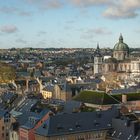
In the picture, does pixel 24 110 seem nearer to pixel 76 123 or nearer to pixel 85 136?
pixel 76 123

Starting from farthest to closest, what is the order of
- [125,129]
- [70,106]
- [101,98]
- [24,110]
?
[101,98] → [70,106] → [24,110] → [125,129]

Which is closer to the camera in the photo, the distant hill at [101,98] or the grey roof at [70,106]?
the grey roof at [70,106]

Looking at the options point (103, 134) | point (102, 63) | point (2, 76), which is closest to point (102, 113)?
point (103, 134)

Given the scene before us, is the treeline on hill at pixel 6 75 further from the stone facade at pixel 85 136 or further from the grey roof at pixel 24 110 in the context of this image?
the stone facade at pixel 85 136

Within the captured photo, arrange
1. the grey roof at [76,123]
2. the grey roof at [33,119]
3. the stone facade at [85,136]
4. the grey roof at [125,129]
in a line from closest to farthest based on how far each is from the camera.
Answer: the grey roof at [125,129] < the grey roof at [76,123] < the stone facade at [85,136] < the grey roof at [33,119]

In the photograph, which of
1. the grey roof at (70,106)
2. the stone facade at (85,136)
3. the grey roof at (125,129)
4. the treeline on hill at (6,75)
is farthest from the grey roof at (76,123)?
the treeline on hill at (6,75)

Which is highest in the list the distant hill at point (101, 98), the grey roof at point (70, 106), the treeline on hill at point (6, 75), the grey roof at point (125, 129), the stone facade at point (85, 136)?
the treeline on hill at point (6, 75)

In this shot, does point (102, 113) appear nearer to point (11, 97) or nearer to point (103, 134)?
point (103, 134)

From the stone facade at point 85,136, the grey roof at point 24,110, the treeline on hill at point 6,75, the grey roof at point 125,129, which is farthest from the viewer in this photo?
the treeline on hill at point 6,75

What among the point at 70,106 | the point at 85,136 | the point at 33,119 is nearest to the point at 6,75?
the point at 70,106

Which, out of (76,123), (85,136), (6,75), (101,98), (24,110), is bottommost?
(85,136)

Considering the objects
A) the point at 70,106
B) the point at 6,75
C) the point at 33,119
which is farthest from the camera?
the point at 6,75
